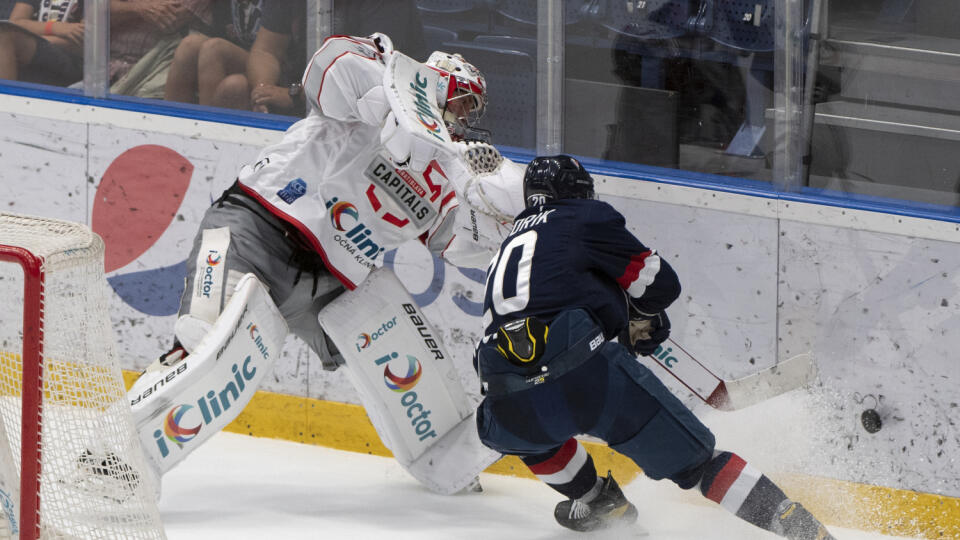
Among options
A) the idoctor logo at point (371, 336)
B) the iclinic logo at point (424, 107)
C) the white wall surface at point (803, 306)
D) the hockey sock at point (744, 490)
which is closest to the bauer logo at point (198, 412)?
the idoctor logo at point (371, 336)

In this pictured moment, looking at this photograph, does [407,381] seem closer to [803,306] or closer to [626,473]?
[626,473]

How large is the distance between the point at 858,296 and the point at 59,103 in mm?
2681

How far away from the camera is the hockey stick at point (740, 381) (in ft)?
11.8

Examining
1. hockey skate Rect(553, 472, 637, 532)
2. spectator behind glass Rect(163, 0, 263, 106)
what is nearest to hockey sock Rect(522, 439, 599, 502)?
hockey skate Rect(553, 472, 637, 532)

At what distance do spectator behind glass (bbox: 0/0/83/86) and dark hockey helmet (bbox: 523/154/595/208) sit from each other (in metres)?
2.13

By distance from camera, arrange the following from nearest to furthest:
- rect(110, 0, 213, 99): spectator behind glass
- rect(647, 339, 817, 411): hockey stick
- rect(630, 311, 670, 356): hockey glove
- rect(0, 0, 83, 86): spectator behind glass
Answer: rect(630, 311, 670, 356): hockey glove → rect(647, 339, 817, 411): hockey stick → rect(110, 0, 213, 99): spectator behind glass → rect(0, 0, 83, 86): spectator behind glass

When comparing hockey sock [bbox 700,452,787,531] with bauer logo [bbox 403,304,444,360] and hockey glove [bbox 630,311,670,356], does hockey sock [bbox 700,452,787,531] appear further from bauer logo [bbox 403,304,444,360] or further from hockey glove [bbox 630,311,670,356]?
bauer logo [bbox 403,304,444,360]

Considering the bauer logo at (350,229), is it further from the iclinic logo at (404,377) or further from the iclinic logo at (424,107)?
the iclinic logo at (424,107)

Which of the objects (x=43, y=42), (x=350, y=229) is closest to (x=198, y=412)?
(x=350, y=229)

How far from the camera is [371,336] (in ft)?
12.3

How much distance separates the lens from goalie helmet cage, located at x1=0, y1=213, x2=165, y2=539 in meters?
2.73

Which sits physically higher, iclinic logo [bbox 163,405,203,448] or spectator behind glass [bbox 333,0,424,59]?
spectator behind glass [bbox 333,0,424,59]

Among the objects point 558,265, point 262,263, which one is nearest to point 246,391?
point 262,263

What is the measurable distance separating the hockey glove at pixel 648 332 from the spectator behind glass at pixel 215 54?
1.79 m
